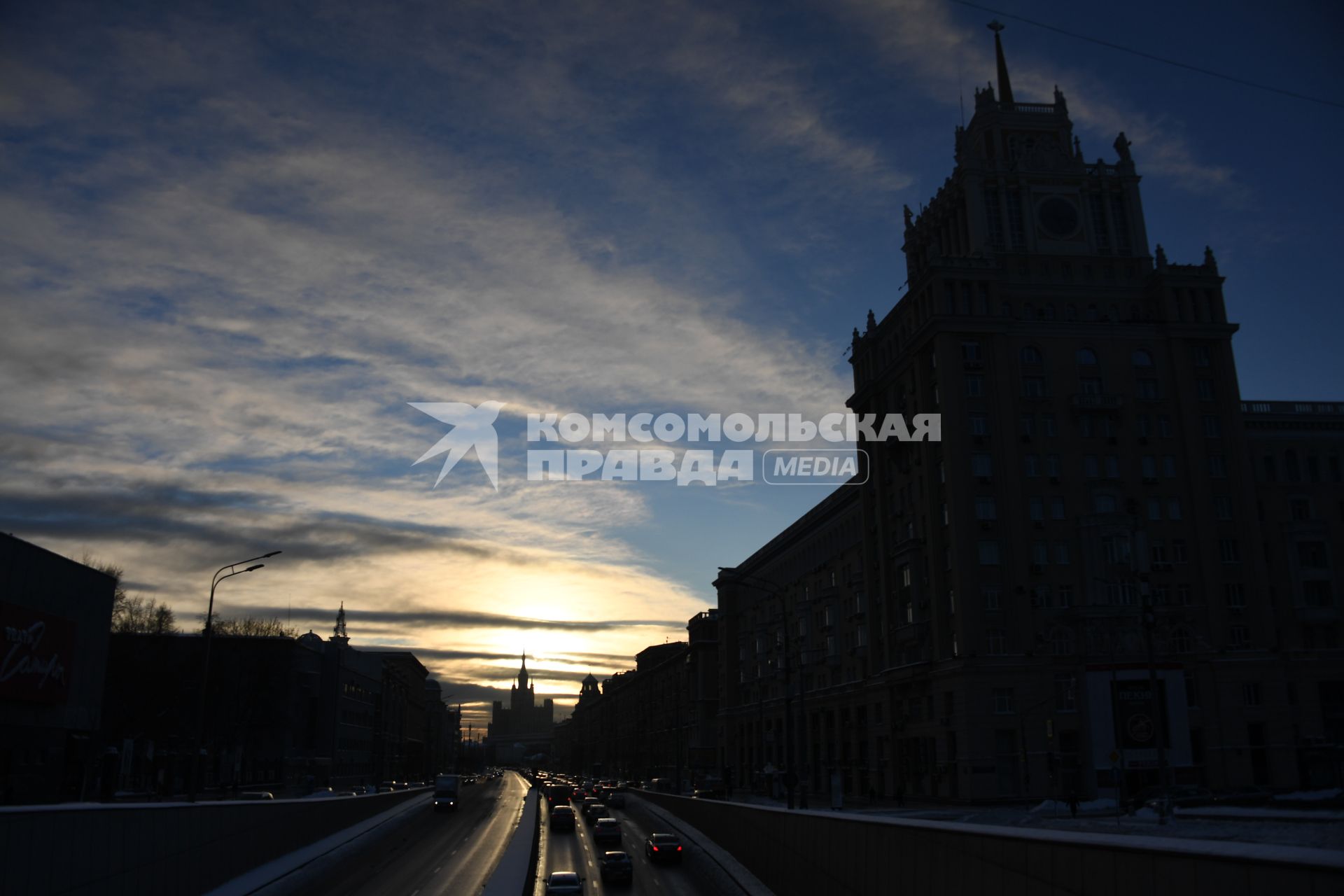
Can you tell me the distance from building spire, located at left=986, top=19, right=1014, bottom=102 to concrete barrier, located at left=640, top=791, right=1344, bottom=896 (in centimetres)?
7678

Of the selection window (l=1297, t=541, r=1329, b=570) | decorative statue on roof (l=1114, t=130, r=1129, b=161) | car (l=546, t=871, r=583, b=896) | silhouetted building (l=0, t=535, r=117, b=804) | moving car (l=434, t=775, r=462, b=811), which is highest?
decorative statue on roof (l=1114, t=130, r=1129, b=161)

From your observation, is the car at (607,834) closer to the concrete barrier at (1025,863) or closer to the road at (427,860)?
the road at (427,860)

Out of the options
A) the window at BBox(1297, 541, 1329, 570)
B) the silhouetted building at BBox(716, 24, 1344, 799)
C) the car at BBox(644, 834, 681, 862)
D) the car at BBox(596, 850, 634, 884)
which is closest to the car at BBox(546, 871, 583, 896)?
the car at BBox(596, 850, 634, 884)

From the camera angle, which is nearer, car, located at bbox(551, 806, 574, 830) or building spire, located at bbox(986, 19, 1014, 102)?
car, located at bbox(551, 806, 574, 830)

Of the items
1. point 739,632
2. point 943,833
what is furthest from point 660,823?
point 739,632

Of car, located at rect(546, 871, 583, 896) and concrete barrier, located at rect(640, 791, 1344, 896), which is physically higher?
concrete barrier, located at rect(640, 791, 1344, 896)

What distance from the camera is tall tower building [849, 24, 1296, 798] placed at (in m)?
65.2

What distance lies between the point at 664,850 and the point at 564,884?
14.5 metres

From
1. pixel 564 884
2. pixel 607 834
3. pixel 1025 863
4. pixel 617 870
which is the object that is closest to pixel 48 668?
pixel 617 870

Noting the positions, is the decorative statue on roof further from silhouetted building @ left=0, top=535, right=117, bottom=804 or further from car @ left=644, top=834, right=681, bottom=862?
silhouetted building @ left=0, top=535, right=117, bottom=804

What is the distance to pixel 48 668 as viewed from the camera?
44.9 metres

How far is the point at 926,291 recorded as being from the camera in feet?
247

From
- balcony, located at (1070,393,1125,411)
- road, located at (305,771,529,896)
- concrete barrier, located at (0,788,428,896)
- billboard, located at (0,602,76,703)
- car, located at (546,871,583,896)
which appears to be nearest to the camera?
concrete barrier, located at (0,788,428,896)

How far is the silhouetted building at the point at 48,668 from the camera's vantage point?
41.9 meters
